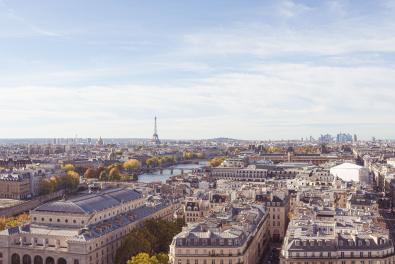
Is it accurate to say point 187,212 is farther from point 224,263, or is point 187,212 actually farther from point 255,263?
point 224,263

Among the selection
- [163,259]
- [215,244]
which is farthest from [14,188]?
[215,244]

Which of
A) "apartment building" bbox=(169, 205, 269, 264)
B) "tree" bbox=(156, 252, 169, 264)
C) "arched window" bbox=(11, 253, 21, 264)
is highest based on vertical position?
"apartment building" bbox=(169, 205, 269, 264)

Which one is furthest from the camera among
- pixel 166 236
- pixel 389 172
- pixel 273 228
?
pixel 389 172

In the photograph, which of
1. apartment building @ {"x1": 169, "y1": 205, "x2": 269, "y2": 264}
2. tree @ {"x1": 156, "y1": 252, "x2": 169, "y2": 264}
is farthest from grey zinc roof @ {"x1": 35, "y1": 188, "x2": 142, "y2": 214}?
apartment building @ {"x1": 169, "y1": 205, "x2": 269, "y2": 264}

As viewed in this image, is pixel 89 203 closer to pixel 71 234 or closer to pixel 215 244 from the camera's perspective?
pixel 71 234

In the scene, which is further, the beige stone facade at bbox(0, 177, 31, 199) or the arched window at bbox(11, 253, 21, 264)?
the beige stone facade at bbox(0, 177, 31, 199)

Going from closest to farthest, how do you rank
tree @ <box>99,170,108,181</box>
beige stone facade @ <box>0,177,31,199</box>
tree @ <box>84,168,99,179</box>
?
beige stone facade @ <box>0,177,31,199</box>
tree @ <box>99,170,108,181</box>
tree @ <box>84,168,99,179</box>

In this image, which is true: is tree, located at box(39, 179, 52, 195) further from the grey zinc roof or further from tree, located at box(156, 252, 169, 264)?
tree, located at box(156, 252, 169, 264)

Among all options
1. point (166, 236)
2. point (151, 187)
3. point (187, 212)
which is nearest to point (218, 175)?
point (151, 187)

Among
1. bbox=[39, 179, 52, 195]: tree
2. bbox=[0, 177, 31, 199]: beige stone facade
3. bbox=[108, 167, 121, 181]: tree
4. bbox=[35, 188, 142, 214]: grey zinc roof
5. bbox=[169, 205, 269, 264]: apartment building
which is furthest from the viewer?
bbox=[108, 167, 121, 181]: tree
